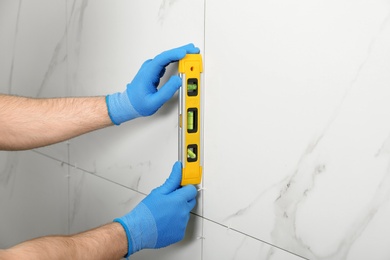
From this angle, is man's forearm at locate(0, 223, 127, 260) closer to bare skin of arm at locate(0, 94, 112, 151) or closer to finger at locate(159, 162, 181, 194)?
finger at locate(159, 162, 181, 194)

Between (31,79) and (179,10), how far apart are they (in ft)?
2.98

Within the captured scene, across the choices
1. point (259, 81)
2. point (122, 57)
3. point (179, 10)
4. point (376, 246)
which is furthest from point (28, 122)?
point (376, 246)

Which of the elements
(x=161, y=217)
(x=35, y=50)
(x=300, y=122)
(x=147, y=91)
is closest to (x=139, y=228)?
(x=161, y=217)

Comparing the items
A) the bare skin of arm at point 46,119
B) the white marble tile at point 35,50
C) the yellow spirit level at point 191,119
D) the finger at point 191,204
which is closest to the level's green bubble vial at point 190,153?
the yellow spirit level at point 191,119

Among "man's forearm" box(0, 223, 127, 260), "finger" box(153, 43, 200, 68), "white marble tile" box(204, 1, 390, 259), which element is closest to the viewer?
"white marble tile" box(204, 1, 390, 259)

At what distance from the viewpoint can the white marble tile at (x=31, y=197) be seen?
1.71 metres

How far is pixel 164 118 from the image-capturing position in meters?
1.22

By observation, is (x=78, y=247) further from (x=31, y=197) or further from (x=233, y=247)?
(x=31, y=197)

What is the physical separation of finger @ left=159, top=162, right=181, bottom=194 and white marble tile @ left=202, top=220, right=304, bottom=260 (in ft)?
0.41

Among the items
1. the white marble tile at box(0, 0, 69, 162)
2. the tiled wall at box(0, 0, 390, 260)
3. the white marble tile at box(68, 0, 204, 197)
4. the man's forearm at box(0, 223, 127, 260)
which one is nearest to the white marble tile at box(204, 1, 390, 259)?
the tiled wall at box(0, 0, 390, 260)

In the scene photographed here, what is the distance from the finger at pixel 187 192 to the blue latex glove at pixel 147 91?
20 centimetres

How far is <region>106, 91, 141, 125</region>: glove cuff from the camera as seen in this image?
1146 millimetres

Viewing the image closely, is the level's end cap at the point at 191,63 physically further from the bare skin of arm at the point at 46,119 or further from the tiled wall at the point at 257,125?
the bare skin of arm at the point at 46,119

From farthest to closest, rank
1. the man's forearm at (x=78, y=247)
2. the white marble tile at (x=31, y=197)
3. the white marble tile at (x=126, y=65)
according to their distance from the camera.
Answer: the white marble tile at (x=31, y=197), the white marble tile at (x=126, y=65), the man's forearm at (x=78, y=247)
